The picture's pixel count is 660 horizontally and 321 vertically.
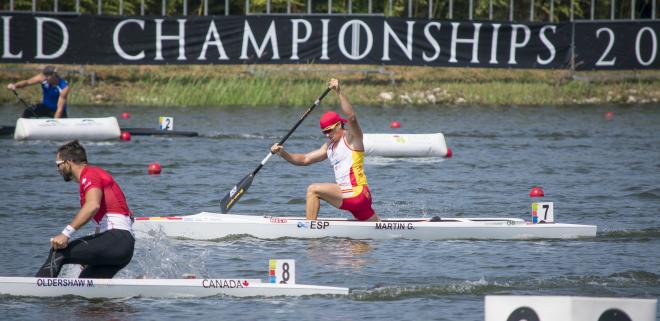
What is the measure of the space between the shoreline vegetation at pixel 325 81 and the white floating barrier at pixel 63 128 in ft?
22.3

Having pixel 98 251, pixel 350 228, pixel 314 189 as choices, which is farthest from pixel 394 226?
pixel 98 251

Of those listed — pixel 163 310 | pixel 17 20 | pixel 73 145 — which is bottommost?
pixel 163 310

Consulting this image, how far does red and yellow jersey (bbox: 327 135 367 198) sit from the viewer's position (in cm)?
1470

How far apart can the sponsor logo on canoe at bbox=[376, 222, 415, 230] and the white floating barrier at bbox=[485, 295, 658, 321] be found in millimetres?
7089

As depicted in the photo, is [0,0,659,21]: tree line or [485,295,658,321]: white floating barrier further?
[0,0,659,21]: tree line

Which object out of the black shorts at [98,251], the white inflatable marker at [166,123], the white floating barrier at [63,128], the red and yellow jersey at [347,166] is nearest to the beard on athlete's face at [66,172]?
the black shorts at [98,251]

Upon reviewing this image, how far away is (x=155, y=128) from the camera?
27.0 m

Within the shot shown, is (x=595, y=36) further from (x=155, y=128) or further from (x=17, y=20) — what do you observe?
(x=17, y=20)

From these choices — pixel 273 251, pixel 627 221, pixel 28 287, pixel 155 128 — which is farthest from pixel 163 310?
pixel 155 128

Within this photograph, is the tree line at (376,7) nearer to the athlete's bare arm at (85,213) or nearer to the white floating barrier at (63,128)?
the white floating barrier at (63,128)

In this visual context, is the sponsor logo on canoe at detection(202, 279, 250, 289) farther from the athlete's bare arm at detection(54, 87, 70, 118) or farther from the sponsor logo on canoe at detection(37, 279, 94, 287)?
the athlete's bare arm at detection(54, 87, 70, 118)

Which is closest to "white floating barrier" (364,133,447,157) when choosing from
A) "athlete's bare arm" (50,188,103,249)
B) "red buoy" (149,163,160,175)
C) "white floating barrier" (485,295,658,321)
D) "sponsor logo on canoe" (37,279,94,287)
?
"red buoy" (149,163,160,175)

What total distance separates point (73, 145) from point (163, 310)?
5.81 feet

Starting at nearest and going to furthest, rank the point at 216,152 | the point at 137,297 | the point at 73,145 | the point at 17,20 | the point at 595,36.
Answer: the point at 73,145, the point at 137,297, the point at 216,152, the point at 17,20, the point at 595,36
